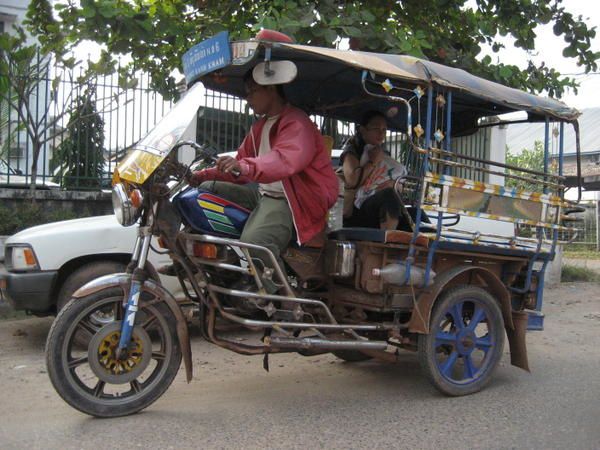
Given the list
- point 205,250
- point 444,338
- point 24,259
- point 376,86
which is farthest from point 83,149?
point 444,338

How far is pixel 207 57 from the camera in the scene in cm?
378

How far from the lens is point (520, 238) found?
4.66 m

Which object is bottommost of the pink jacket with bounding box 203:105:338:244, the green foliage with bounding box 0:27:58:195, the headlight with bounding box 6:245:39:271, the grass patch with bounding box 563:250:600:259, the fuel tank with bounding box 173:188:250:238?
the grass patch with bounding box 563:250:600:259

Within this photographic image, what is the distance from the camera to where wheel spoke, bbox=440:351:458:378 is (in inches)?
171

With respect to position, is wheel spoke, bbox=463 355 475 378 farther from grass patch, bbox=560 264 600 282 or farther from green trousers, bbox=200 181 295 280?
grass patch, bbox=560 264 600 282

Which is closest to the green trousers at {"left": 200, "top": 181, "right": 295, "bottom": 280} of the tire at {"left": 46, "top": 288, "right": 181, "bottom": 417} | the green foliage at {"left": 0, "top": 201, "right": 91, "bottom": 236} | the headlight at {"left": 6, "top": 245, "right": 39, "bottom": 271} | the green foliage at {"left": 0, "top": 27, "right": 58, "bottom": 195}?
the tire at {"left": 46, "top": 288, "right": 181, "bottom": 417}

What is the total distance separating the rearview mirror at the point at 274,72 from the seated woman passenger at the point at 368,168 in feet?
4.01

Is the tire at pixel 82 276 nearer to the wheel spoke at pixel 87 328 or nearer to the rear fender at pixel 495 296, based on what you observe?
the wheel spoke at pixel 87 328

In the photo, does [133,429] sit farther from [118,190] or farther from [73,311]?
[118,190]

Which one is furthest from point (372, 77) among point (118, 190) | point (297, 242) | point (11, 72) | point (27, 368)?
point (11, 72)

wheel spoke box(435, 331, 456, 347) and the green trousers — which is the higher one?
the green trousers

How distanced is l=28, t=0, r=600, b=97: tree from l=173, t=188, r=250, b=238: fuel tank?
2844 mm

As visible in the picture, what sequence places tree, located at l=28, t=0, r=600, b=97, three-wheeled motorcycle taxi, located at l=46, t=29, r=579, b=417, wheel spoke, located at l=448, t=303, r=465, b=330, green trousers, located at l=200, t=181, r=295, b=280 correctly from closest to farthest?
three-wheeled motorcycle taxi, located at l=46, t=29, r=579, b=417
green trousers, located at l=200, t=181, r=295, b=280
wheel spoke, located at l=448, t=303, r=465, b=330
tree, located at l=28, t=0, r=600, b=97

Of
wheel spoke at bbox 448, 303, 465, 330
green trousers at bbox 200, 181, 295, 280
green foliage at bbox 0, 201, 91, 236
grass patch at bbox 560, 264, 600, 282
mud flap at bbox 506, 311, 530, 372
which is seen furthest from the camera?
grass patch at bbox 560, 264, 600, 282
